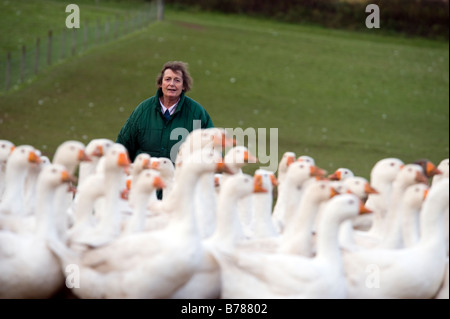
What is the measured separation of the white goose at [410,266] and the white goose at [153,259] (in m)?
1.00

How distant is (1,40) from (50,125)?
769 centimetres

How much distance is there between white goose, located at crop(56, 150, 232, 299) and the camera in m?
4.56

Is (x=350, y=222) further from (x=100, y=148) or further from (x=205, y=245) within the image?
(x=100, y=148)

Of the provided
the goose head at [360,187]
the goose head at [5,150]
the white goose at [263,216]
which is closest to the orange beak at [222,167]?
the white goose at [263,216]

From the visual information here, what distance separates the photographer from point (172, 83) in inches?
295

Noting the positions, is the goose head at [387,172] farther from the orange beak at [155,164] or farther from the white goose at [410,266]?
the orange beak at [155,164]

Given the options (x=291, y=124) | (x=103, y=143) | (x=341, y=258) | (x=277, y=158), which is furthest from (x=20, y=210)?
(x=291, y=124)

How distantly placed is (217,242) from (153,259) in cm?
51


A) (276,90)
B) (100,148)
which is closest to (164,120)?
(100,148)

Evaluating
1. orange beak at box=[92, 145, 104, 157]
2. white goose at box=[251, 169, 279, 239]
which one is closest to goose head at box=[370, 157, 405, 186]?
white goose at box=[251, 169, 279, 239]

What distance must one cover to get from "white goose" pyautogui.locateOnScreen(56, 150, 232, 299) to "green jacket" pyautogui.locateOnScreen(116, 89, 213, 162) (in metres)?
2.88
